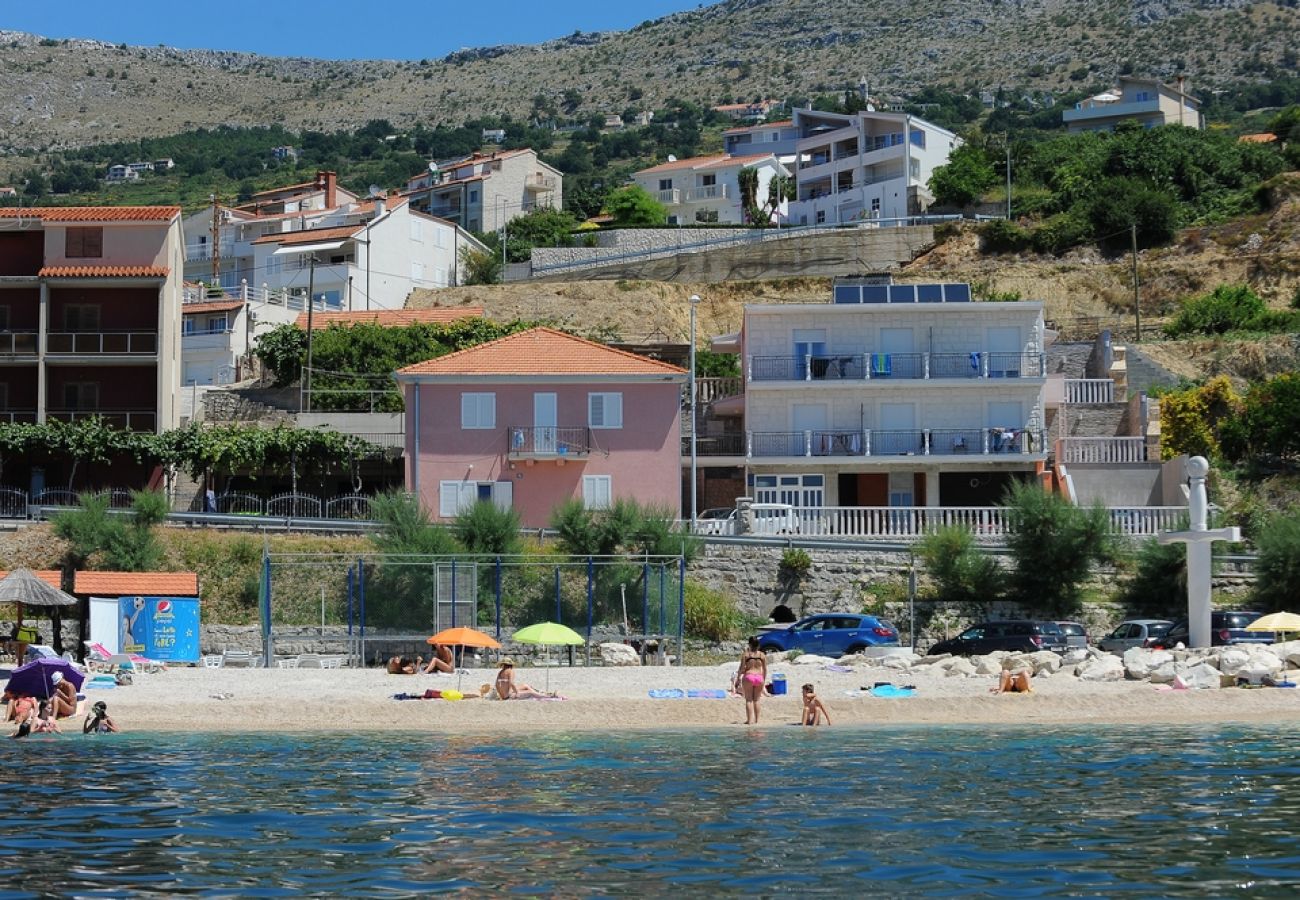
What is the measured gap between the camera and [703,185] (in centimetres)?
11069

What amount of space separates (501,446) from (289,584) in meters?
9.45

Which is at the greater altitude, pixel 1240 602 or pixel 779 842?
pixel 1240 602

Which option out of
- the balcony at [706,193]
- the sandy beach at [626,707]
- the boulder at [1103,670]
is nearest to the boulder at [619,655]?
the sandy beach at [626,707]

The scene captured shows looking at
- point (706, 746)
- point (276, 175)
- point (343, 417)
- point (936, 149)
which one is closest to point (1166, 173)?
point (936, 149)

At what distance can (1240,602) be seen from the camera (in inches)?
1631

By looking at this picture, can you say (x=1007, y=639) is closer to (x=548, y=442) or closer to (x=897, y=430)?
(x=897, y=430)

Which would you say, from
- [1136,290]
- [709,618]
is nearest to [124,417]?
[709,618]

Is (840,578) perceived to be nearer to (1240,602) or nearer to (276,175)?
(1240,602)

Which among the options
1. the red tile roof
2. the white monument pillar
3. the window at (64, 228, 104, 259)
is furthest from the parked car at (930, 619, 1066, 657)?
the window at (64, 228, 104, 259)

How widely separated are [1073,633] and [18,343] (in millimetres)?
34789

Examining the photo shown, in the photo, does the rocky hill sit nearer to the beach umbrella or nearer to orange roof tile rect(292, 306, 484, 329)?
orange roof tile rect(292, 306, 484, 329)

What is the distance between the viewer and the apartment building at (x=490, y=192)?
10538cm

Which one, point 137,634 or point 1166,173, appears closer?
point 137,634

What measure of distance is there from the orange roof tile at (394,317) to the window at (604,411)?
727 inches
